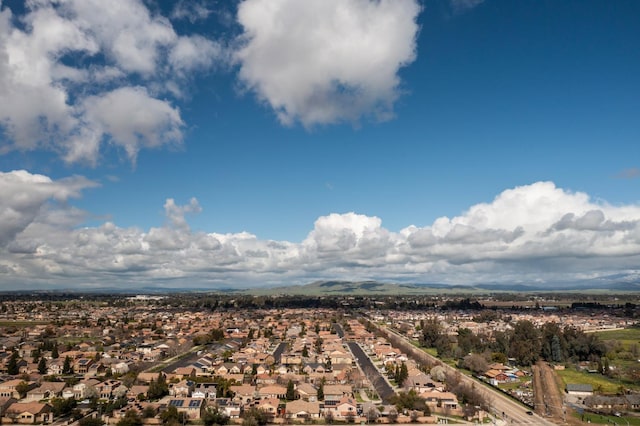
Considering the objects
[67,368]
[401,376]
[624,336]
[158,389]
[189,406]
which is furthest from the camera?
[624,336]

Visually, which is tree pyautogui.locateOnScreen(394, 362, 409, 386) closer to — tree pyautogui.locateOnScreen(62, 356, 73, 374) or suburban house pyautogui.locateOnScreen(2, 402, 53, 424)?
suburban house pyautogui.locateOnScreen(2, 402, 53, 424)

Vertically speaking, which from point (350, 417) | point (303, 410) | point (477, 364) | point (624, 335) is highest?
point (477, 364)

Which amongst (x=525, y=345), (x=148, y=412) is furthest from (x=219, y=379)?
(x=525, y=345)

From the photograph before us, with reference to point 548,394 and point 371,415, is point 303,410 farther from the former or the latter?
point 548,394

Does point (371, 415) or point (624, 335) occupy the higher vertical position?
point (371, 415)

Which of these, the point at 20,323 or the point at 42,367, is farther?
the point at 20,323

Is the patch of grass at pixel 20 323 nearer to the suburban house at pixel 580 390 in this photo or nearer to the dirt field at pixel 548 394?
the dirt field at pixel 548 394

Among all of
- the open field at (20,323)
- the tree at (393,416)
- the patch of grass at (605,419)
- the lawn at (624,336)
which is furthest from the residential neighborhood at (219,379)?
the lawn at (624,336)

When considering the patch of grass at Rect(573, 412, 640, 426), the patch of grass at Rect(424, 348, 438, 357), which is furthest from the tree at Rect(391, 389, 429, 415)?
the patch of grass at Rect(424, 348, 438, 357)
